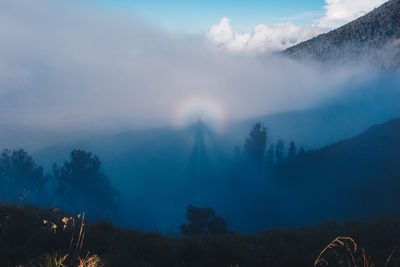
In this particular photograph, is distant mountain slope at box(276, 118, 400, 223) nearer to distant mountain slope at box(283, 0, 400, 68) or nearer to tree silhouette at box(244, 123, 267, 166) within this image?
tree silhouette at box(244, 123, 267, 166)

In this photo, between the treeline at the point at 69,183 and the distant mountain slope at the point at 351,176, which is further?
the treeline at the point at 69,183

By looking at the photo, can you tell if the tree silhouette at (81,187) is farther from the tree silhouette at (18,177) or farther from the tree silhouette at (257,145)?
the tree silhouette at (257,145)

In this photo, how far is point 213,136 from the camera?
136250 millimetres

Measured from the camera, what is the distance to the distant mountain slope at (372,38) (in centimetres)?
12362

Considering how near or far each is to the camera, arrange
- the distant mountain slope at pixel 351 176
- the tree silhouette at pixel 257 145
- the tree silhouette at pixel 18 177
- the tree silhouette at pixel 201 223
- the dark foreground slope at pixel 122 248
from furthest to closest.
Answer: the tree silhouette at pixel 257 145, the tree silhouette at pixel 18 177, the distant mountain slope at pixel 351 176, the tree silhouette at pixel 201 223, the dark foreground slope at pixel 122 248

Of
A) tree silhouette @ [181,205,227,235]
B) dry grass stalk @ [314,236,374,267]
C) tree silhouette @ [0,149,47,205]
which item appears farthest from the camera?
tree silhouette @ [0,149,47,205]

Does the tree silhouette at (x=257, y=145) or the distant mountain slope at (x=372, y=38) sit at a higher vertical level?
the distant mountain slope at (x=372, y=38)

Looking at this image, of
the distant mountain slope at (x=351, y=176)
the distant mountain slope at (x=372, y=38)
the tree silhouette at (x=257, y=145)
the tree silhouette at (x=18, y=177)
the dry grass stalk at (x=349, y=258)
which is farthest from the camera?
the distant mountain slope at (x=372, y=38)

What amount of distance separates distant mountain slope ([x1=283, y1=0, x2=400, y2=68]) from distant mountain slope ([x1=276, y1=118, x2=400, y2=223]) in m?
94.3

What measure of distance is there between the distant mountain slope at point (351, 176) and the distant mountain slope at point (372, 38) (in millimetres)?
94272

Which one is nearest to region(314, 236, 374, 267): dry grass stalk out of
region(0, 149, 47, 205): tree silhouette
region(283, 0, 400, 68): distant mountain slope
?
region(0, 149, 47, 205): tree silhouette

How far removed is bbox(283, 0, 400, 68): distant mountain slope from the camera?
12362cm

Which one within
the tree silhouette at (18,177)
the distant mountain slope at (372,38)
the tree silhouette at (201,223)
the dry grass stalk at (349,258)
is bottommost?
the tree silhouette at (201,223)

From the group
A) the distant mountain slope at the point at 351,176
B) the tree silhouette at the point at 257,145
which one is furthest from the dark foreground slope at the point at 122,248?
the tree silhouette at the point at 257,145
